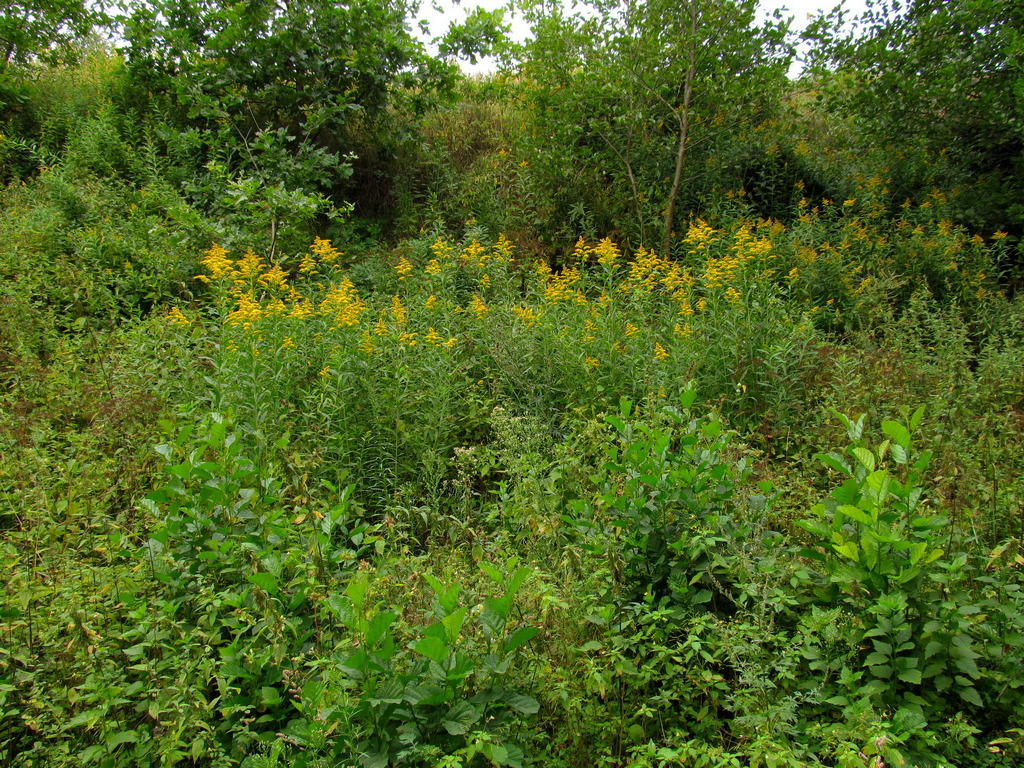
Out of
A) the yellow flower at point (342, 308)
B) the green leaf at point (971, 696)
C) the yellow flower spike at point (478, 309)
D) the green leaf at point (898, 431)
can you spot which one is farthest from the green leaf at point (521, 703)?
the yellow flower spike at point (478, 309)

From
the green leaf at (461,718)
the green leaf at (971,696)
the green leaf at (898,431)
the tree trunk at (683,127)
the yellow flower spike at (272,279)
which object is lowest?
the green leaf at (461,718)

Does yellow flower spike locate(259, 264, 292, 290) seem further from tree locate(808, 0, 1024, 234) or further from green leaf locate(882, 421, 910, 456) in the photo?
tree locate(808, 0, 1024, 234)

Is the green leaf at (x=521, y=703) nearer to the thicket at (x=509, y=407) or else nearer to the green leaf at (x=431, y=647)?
the thicket at (x=509, y=407)

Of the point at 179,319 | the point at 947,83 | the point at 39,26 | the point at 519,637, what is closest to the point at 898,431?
the point at 519,637

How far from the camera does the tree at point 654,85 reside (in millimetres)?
7621

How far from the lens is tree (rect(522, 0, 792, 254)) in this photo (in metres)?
7.62

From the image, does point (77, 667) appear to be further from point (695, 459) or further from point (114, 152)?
point (114, 152)

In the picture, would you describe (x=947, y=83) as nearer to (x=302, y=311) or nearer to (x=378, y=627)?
(x=302, y=311)

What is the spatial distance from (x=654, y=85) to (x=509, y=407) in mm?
5578

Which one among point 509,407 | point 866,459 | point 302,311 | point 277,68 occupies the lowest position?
point 509,407

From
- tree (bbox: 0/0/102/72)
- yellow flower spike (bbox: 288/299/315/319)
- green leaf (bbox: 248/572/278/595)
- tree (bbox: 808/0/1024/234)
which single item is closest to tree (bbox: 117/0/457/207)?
tree (bbox: 0/0/102/72)

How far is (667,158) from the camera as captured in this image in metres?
8.41

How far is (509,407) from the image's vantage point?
4.39 meters

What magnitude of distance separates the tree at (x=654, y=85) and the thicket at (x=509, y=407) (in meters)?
0.05
